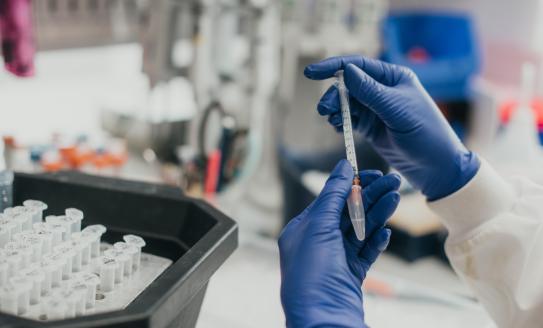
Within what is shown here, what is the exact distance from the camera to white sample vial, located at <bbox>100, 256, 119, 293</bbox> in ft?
2.76

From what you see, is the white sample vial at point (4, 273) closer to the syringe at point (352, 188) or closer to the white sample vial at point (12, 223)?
the white sample vial at point (12, 223)

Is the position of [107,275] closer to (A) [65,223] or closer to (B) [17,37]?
(A) [65,223]

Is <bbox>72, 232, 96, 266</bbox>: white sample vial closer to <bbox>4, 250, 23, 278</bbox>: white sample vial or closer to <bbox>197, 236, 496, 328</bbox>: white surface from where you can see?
<bbox>4, 250, 23, 278</bbox>: white sample vial

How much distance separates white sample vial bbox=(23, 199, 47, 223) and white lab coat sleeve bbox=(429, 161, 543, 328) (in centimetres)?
75

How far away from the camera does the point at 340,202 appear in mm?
927

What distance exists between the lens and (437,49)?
314cm

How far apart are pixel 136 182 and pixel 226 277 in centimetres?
44

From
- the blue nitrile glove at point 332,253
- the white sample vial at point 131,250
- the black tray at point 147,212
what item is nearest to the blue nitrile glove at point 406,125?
the blue nitrile glove at point 332,253

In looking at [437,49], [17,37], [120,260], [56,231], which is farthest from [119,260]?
[437,49]

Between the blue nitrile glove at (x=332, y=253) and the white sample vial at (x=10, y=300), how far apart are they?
35cm

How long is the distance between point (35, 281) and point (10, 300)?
43 millimetres

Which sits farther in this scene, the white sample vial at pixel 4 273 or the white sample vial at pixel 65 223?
the white sample vial at pixel 65 223

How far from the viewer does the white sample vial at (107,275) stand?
84 centimetres

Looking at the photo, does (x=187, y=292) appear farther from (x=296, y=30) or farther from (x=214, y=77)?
(x=296, y=30)
